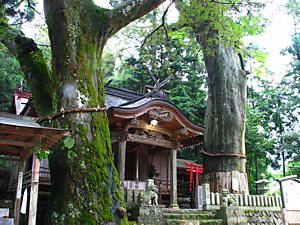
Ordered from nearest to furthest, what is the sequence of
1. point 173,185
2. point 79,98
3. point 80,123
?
point 80,123 < point 79,98 < point 173,185

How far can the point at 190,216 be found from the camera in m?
9.37

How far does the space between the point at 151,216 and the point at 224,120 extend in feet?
20.6

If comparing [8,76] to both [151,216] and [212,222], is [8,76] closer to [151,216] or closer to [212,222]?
[151,216]

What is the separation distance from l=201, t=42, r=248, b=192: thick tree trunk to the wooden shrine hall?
36.5 inches

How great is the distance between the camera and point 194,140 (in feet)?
47.1

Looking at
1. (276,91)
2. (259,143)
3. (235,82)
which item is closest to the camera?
(235,82)

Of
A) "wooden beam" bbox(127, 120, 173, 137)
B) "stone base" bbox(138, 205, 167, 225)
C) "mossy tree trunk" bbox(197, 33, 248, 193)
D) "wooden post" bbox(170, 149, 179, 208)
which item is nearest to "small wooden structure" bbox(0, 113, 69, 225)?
"stone base" bbox(138, 205, 167, 225)

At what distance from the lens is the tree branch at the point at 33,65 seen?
260 inches

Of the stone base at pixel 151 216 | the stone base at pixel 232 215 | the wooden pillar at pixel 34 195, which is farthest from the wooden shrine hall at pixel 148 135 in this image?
the wooden pillar at pixel 34 195

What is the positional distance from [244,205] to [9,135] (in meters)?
8.20

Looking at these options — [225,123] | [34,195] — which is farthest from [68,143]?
[225,123]

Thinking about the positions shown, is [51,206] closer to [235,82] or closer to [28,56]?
[28,56]

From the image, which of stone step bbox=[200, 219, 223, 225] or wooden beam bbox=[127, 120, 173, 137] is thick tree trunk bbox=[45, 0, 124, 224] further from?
wooden beam bbox=[127, 120, 173, 137]

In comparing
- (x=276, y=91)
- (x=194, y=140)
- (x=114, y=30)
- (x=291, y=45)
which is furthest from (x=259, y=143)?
(x=114, y=30)
